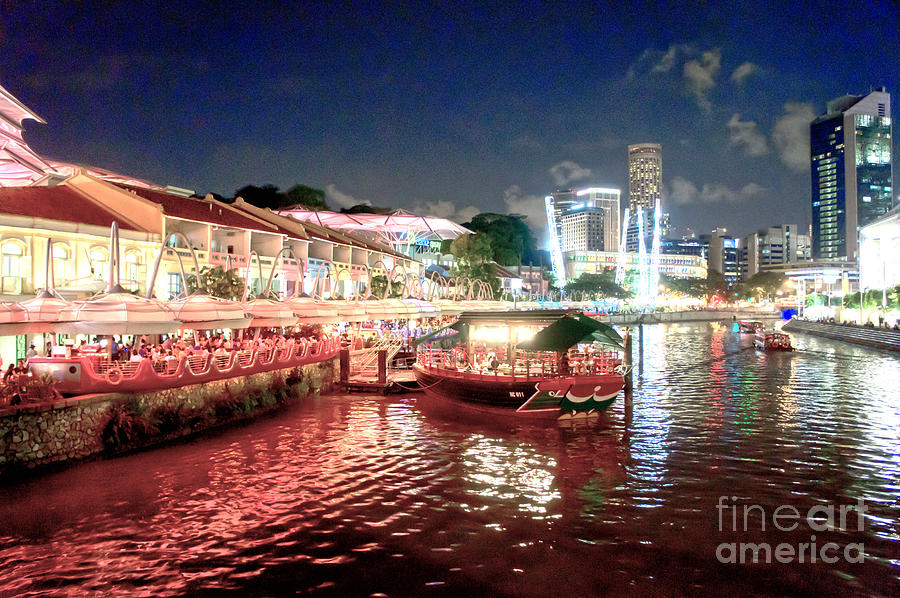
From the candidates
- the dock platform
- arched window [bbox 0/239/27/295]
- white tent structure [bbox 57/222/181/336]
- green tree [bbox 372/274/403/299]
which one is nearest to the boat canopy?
the dock platform

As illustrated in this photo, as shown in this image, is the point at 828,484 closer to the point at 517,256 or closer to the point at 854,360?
the point at 854,360

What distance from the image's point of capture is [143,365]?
685 inches

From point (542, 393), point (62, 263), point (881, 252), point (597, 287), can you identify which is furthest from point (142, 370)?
point (597, 287)

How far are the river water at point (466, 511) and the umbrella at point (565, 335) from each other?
2890mm

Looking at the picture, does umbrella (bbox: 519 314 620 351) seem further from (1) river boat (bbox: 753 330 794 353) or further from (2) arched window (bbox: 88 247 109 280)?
(1) river boat (bbox: 753 330 794 353)

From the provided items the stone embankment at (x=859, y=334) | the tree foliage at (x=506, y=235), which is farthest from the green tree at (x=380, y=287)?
the tree foliage at (x=506, y=235)

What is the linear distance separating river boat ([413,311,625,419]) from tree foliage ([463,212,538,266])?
8843 cm

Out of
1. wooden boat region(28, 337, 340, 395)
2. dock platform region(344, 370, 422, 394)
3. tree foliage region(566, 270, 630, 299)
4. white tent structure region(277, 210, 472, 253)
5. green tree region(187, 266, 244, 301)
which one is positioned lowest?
dock platform region(344, 370, 422, 394)

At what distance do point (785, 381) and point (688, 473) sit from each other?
22375 mm

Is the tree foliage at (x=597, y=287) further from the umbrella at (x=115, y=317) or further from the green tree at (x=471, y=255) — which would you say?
the umbrella at (x=115, y=317)

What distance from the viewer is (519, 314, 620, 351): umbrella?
2100cm

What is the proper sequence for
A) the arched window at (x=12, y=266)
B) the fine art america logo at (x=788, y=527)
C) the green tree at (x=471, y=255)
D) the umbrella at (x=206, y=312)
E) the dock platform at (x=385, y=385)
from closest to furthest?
the fine art america logo at (x=788, y=527) < the umbrella at (x=206, y=312) < the arched window at (x=12, y=266) < the dock platform at (x=385, y=385) < the green tree at (x=471, y=255)

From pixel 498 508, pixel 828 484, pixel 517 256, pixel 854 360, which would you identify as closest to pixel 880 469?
pixel 828 484

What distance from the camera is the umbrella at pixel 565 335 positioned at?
68.9ft
